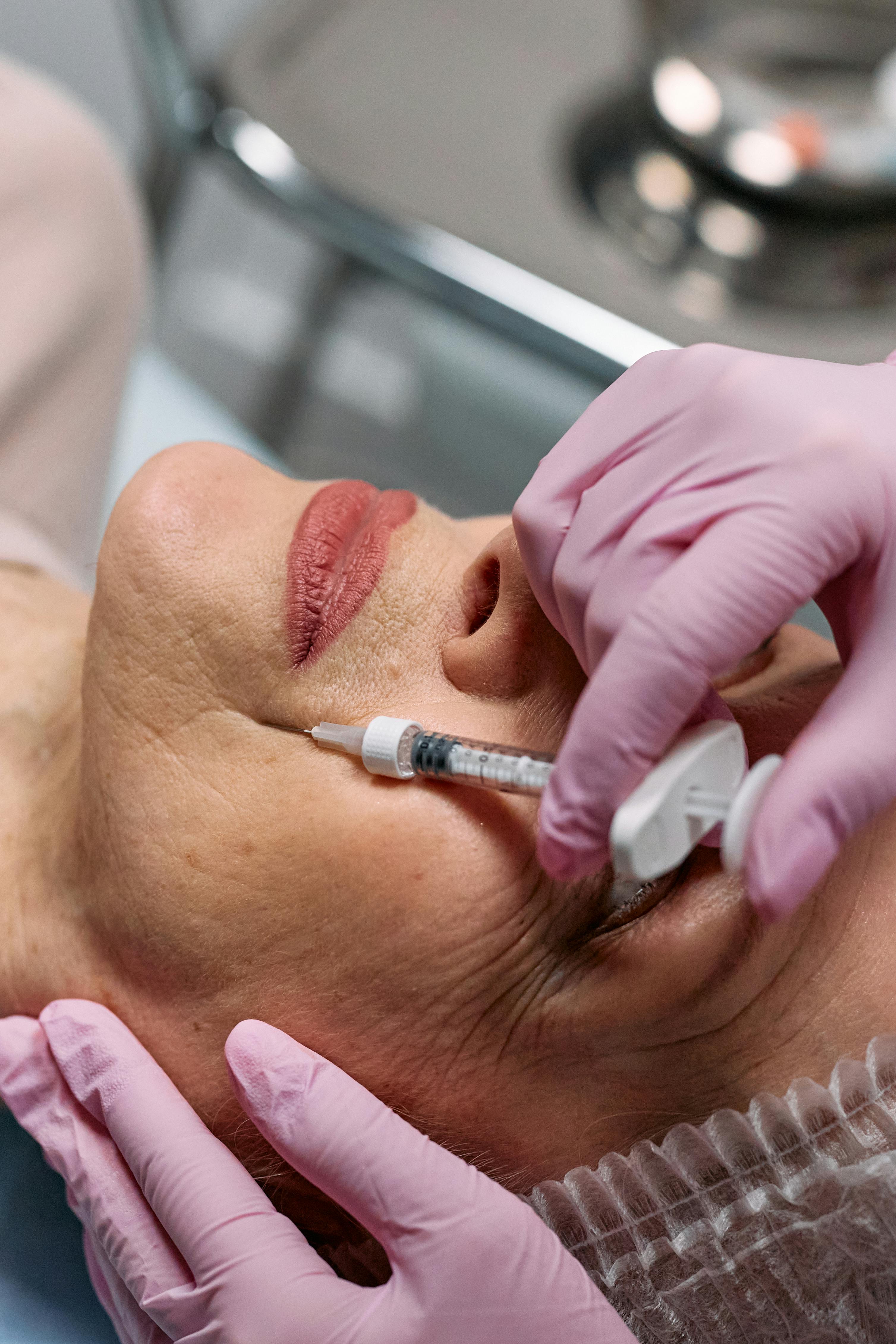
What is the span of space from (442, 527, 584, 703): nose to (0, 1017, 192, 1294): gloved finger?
492 millimetres

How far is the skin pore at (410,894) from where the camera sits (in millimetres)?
883

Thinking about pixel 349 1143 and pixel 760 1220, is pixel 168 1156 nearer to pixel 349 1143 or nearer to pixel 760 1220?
pixel 349 1143

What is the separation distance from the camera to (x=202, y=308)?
7.70 ft

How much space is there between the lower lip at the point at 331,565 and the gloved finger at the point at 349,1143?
0.31m

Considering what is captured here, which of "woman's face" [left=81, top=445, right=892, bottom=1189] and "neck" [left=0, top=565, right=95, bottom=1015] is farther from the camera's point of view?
"neck" [left=0, top=565, right=95, bottom=1015]

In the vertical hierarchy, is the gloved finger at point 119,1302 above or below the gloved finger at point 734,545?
below

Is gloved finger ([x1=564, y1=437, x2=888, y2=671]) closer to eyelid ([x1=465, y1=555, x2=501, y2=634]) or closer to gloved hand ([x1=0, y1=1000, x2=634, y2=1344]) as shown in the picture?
eyelid ([x1=465, y1=555, x2=501, y2=634])

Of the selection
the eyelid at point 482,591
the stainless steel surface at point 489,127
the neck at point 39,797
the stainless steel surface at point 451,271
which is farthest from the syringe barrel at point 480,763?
the stainless steel surface at point 489,127

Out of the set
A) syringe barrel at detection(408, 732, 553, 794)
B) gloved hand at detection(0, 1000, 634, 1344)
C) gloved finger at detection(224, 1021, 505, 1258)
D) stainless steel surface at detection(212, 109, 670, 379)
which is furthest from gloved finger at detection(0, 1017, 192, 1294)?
stainless steel surface at detection(212, 109, 670, 379)

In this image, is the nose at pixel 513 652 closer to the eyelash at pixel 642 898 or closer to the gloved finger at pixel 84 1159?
the eyelash at pixel 642 898

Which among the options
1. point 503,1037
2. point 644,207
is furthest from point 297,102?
point 503,1037

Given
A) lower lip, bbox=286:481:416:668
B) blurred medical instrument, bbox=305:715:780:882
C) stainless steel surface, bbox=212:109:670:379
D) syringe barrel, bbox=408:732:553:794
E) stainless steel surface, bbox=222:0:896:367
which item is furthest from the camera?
stainless steel surface, bbox=222:0:896:367

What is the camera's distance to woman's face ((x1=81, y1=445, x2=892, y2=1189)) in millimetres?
883

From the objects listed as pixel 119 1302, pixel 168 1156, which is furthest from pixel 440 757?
pixel 119 1302
